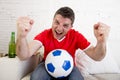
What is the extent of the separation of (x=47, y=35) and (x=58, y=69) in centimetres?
34

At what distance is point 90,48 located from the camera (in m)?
1.56

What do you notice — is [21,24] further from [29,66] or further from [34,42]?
[29,66]

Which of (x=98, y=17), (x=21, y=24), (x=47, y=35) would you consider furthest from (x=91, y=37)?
(x=21, y=24)

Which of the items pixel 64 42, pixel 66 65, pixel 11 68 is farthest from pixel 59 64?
pixel 11 68

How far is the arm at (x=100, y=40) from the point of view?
1.29 metres

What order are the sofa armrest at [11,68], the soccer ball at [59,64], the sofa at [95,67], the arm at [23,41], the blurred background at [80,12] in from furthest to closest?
the blurred background at [80,12]
the sofa at [95,67]
the sofa armrest at [11,68]
the soccer ball at [59,64]
the arm at [23,41]

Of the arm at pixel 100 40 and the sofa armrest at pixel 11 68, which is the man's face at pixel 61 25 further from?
the sofa armrest at pixel 11 68

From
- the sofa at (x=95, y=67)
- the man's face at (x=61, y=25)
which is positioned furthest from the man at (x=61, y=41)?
the sofa at (x=95, y=67)

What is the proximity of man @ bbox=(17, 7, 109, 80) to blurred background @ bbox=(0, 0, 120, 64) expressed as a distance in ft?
2.03

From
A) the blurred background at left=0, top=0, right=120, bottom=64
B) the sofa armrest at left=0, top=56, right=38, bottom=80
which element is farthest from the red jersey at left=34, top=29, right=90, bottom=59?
the blurred background at left=0, top=0, right=120, bottom=64

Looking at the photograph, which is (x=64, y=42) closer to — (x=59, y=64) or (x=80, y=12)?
(x=59, y=64)

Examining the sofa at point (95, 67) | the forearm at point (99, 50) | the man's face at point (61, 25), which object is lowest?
the sofa at point (95, 67)

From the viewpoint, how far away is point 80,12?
2191mm

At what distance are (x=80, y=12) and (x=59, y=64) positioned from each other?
993 mm
